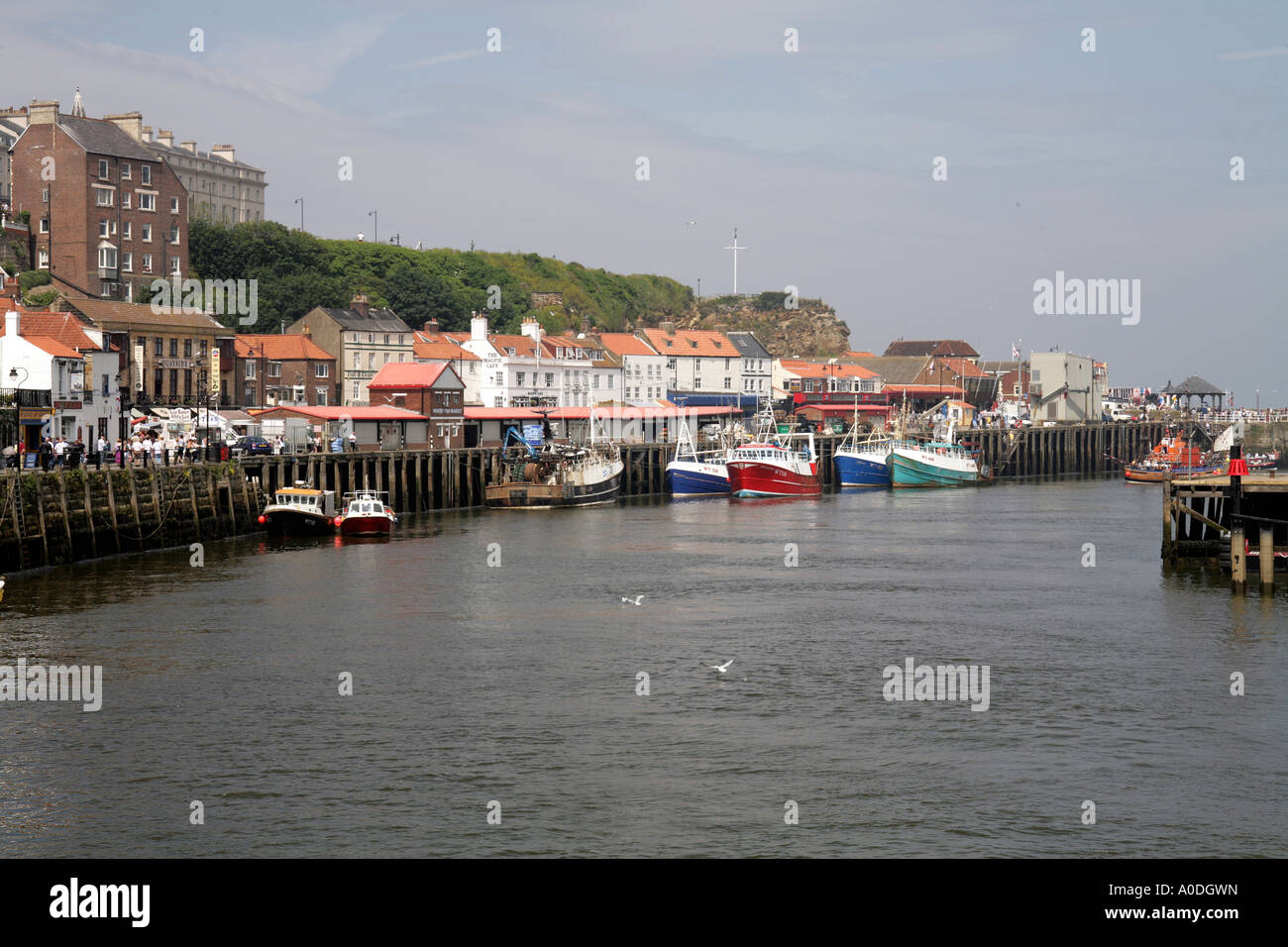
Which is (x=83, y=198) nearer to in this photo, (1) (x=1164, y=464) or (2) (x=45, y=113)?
(2) (x=45, y=113)

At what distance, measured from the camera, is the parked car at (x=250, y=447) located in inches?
3076

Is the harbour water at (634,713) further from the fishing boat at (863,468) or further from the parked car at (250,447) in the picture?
the fishing boat at (863,468)

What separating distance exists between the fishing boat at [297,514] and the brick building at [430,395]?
87.3 ft

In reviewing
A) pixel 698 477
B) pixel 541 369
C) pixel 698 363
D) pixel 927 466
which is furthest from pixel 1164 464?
pixel 541 369

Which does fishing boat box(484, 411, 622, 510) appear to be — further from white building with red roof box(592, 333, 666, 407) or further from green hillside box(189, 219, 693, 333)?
green hillside box(189, 219, 693, 333)

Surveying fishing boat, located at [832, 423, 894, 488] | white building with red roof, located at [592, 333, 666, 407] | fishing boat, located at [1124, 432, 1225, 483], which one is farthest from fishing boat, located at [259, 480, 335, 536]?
fishing boat, located at [1124, 432, 1225, 483]

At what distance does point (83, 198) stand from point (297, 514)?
179 ft

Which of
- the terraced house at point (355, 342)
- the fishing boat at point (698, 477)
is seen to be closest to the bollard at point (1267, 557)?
the fishing boat at point (698, 477)

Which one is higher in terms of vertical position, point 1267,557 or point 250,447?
point 250,447

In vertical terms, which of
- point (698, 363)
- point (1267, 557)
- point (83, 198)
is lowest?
point (1267, 557)

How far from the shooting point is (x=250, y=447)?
8112cm
